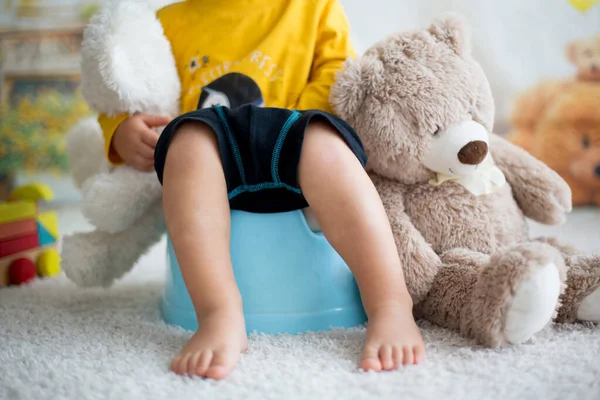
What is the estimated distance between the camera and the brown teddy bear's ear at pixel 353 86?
80cm

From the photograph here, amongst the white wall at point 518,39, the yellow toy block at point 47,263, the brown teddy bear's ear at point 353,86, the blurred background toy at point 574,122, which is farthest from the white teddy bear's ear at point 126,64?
→ the blurred background toy at point 574,122

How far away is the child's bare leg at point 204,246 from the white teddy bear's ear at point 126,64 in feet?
0.78

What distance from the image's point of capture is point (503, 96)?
180cm

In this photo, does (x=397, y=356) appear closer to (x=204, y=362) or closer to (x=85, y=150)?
(x=204, y=362)

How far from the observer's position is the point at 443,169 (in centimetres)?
79

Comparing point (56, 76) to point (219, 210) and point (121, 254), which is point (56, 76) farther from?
Answer: point (219, 210)

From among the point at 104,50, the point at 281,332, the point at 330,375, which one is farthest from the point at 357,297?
the point at 104,50

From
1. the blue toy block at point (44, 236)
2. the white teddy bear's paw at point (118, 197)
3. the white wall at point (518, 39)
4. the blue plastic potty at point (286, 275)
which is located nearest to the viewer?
the blue plastic potty at point (286, 275)

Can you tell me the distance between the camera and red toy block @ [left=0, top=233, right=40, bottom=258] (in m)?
1.12

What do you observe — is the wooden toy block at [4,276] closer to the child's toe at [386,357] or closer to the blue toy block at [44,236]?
the blue toy block at [44,236]

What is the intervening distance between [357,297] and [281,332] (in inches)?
4.4

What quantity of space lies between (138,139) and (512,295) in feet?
1.96

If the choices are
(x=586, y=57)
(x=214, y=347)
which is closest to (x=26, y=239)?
(x=214, y=347)

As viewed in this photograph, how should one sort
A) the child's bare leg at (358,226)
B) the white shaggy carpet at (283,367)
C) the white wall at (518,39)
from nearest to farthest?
the white shaggy carpet at (283,367)
the child's bare leg at (358,226)
the white wall at (518,39)
